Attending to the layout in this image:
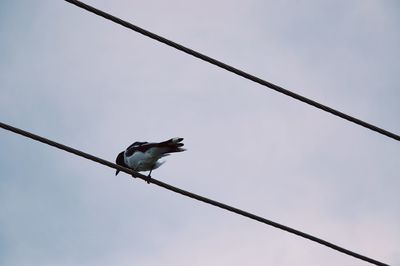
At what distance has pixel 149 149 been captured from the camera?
11133 millimetres

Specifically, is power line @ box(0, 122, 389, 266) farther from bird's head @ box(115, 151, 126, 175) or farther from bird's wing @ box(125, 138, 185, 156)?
bird's head @ box(115, 151, 126, 175)

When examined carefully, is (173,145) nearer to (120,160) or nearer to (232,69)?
(120,160)

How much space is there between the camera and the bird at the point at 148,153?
10.5 metres

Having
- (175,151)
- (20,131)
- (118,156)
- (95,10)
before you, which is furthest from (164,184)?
(118,156)

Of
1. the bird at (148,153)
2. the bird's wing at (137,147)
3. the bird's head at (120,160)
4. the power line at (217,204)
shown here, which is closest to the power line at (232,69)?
the power line at (217,204)

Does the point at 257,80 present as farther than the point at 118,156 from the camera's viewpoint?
No

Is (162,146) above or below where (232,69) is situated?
above


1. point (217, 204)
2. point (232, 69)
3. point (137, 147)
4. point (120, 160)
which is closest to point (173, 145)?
point (137, 147)

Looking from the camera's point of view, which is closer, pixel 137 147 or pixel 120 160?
pixel 137 147

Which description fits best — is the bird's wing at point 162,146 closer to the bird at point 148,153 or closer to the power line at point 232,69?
the bird at point 148,153

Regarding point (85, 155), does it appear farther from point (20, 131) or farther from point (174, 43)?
point (174, 43)

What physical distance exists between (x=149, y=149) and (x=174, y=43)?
Answer: 227 inches

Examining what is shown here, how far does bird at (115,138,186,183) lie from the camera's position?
10461 mm

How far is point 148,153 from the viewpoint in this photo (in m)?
11.2
